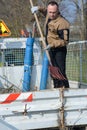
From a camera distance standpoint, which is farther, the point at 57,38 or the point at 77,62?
the point at 77,62

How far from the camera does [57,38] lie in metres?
7.04

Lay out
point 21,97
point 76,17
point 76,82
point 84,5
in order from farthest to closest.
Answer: point 84,5 → point 76,17 → point 76,82 → point 21,97

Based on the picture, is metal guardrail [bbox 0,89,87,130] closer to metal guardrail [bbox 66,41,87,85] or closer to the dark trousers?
the dark trousers

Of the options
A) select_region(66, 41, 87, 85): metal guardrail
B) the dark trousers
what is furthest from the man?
select_region(66, 41, 87, 85): metal guardrail

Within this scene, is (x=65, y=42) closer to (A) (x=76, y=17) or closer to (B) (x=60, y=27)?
(B) (x=60, y=27)

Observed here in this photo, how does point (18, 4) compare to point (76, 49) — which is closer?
point (76, 49)

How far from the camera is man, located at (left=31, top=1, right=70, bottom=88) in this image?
695 cm

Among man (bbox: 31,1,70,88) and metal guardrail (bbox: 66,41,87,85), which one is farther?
metal guardrail (bbox: 66,41,87,85)

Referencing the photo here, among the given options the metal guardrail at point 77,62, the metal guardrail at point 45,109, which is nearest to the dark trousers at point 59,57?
the metal guardrail at point 77,62

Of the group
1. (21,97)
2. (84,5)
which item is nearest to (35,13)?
(21,97)

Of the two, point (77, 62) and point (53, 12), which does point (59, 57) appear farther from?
point (77, 62)

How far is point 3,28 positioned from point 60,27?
1.89 metres

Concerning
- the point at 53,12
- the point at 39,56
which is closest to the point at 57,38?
the point at 53,12

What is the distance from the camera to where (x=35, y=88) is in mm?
7824
